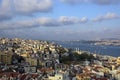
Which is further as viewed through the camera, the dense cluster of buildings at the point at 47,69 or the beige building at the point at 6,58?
the beige building at the point at 6,58

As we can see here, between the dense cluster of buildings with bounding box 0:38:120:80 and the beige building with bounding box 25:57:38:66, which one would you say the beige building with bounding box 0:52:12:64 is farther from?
the beige building with bounding box 25:57:38:66

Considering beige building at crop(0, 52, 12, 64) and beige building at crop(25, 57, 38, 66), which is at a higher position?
beige building at crop(0, 52, 12, 64)

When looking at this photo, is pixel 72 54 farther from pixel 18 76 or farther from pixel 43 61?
pixel 18 76

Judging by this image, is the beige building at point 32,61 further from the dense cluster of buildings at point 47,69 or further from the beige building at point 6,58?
the beige building at point 6,58

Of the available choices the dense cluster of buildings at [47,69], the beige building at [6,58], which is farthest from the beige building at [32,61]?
the beige building at [6,58]

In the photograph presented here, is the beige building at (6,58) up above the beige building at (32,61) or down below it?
above

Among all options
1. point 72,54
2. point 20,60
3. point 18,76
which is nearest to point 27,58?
point 20,60

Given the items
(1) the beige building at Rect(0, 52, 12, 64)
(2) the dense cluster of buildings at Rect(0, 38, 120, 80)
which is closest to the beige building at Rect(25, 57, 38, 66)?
(2) the dense cluster of buildings at Rect(0, 38, 120, 80)

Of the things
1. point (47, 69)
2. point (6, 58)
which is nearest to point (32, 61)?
point (6, 58)

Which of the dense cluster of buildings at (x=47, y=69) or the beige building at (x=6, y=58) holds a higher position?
the beige building at (x=6, y=58)

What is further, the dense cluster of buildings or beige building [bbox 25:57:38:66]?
beige building [bbox 25:57:38:66]

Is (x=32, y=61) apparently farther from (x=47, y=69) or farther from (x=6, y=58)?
(x=47, y=69)
